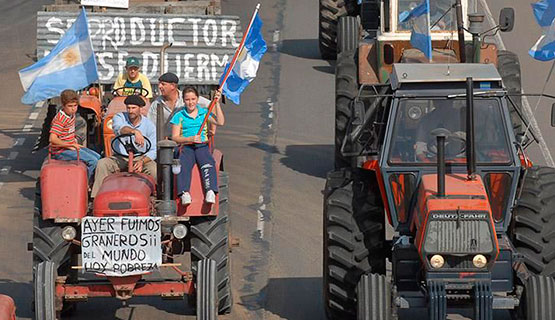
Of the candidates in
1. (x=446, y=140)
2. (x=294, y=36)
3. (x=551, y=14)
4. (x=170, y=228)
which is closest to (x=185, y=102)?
(x=170, y=228)

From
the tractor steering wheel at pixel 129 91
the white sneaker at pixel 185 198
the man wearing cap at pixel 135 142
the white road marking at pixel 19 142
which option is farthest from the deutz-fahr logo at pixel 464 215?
the white road marking at pixel 19 142

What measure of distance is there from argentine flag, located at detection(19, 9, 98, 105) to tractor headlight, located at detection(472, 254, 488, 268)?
5.18 metres

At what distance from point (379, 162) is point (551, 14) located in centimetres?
311

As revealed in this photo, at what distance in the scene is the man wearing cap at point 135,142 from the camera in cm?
1489

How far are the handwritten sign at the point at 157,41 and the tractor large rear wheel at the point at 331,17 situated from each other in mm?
7304

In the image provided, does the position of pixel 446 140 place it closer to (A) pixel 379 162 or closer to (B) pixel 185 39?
(A) pixel 379 162

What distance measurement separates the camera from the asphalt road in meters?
16.4

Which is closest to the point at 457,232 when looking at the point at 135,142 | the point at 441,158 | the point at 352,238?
the point at 441,158

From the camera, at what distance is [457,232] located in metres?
13.2

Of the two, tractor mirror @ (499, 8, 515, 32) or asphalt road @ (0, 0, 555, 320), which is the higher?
tractor mirror @ (499, 8, 515, 32)

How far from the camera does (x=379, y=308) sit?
44.4ft

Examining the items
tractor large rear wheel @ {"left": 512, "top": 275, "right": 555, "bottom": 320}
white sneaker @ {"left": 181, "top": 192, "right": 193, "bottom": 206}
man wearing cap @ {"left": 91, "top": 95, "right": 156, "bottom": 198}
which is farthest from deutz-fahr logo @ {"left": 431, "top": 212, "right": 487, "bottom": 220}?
man wearing cap @ {"left": 91, "top": 95, "right": 156, "bottom": 198}

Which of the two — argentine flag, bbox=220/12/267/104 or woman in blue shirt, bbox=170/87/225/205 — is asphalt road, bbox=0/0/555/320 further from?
argentine flag, bbox=220/12/267/104

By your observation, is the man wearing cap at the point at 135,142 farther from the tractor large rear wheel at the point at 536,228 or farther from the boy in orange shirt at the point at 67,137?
the tractor large rear wheel at the point at 536,228
